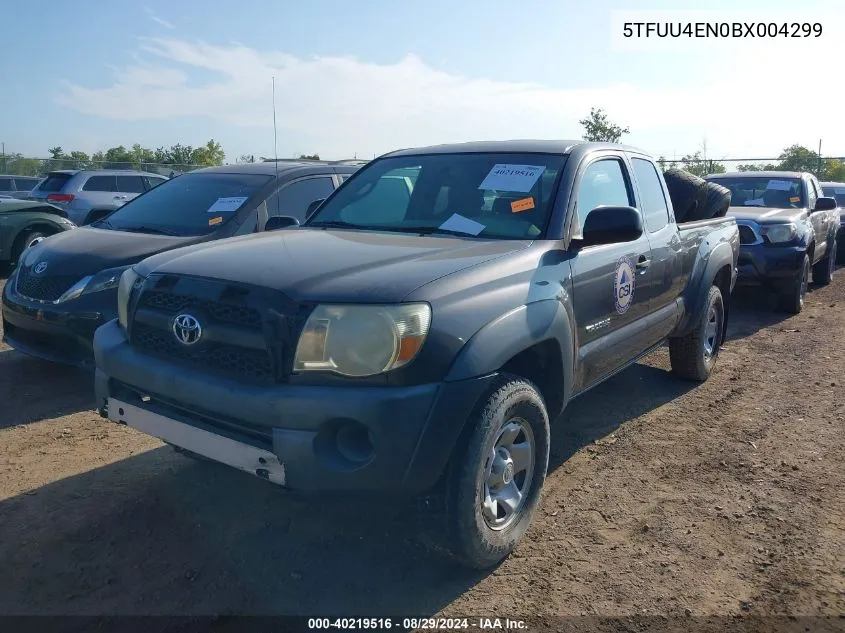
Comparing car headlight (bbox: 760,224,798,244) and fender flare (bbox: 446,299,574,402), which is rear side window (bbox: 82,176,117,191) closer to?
car headlight (bbox: 760,224,798,244)

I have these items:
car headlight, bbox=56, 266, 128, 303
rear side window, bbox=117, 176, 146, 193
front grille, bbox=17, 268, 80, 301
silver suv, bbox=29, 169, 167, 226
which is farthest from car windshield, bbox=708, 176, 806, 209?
rear side window, bbox=117, 176, 146, 193

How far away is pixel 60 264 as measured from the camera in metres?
5.11

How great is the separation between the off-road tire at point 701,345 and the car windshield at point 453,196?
7.44ft

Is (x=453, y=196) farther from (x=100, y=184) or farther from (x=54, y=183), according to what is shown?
(x=54, y=183)

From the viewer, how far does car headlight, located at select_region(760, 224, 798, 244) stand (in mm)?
8200

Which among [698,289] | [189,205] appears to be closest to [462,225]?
[698,289]

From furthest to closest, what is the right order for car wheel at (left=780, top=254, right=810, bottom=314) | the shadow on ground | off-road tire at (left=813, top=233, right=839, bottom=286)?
off-road tire at (left=813, top=233, right=839, bottom=286), car wheel at (left=780, top=254, right=810, bottom=314), the shadow on ground

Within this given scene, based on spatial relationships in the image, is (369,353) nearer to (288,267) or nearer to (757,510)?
(288,267)

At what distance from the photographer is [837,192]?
1411 cm

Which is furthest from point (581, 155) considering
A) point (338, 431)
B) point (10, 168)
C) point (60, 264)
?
point (10, 168)

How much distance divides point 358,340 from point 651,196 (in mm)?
2985

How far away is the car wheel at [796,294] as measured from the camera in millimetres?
8328

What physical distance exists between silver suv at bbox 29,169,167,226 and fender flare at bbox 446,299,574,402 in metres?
10.7

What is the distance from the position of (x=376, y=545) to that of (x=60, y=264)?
3.42m
